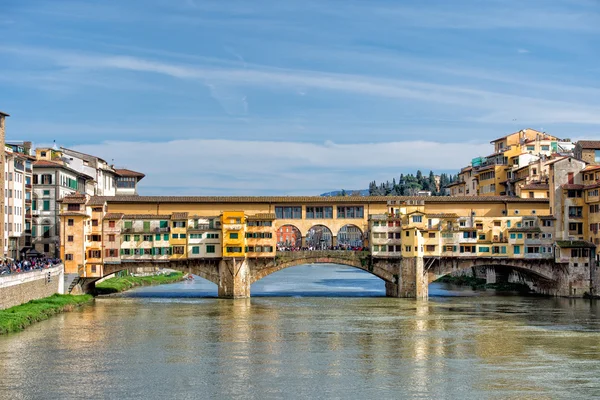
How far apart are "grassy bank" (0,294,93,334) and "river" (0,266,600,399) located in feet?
2.91

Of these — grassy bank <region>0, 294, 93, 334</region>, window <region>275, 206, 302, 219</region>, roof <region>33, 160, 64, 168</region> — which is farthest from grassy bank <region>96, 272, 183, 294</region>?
window <region>275, 206, 302, 219</region>

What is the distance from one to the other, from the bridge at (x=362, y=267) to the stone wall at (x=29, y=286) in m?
6.96

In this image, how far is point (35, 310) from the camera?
57344mm

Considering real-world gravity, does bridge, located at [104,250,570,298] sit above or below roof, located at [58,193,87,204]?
below

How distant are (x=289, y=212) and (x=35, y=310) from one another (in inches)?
1131

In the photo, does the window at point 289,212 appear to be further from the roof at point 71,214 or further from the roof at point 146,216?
the roof at point 71,214

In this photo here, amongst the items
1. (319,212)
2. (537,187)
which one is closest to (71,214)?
(319,212)

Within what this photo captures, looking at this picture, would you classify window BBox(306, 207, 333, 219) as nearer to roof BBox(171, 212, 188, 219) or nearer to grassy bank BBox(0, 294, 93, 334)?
roof BBox(171, 212, 188, 219)

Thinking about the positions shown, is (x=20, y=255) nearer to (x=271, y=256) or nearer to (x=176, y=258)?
(x=176, y=258)

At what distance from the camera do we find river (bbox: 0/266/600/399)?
120ft

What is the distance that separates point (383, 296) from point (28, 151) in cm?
4015

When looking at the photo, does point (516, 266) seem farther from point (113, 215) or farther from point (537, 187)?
point (113, 215)

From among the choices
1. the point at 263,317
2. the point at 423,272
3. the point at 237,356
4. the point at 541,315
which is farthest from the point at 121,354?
the point at 423,272

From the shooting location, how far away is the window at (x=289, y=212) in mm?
80812
